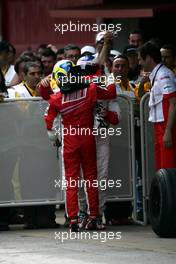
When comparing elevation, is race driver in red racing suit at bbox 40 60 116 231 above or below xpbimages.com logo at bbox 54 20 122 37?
below

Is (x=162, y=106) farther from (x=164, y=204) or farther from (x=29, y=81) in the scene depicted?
(x=29, y=81)

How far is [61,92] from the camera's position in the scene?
13.8 meters

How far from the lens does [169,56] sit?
14414mm

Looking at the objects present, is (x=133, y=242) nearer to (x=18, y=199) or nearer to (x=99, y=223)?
(x=99, y=223)

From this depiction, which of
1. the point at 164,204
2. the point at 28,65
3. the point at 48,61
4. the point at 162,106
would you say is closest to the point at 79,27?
the point at 48,61

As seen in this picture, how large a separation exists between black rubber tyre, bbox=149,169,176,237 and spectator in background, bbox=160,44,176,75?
1673 mm

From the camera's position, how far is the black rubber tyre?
13.0 metres

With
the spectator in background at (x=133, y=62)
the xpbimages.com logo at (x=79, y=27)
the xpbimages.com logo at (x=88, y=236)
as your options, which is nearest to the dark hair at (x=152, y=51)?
the spectator in background at (x=133, y=62)

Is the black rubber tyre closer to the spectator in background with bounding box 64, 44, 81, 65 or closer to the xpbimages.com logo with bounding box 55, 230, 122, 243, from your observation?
the xpbimages.com logo with bounding box 55, 230, 122, 243

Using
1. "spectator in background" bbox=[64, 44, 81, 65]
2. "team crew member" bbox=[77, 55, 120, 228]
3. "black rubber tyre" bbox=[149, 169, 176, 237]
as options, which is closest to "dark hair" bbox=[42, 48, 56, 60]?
"spectator in background" bbox=[64, 44, 81, 65]

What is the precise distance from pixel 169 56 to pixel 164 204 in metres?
2.17

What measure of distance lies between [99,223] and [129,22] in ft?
27.5

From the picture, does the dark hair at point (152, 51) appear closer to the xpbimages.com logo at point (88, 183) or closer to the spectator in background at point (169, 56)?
the spectator in background at point (169, 56)

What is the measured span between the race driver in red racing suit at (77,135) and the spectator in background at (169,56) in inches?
33.4
